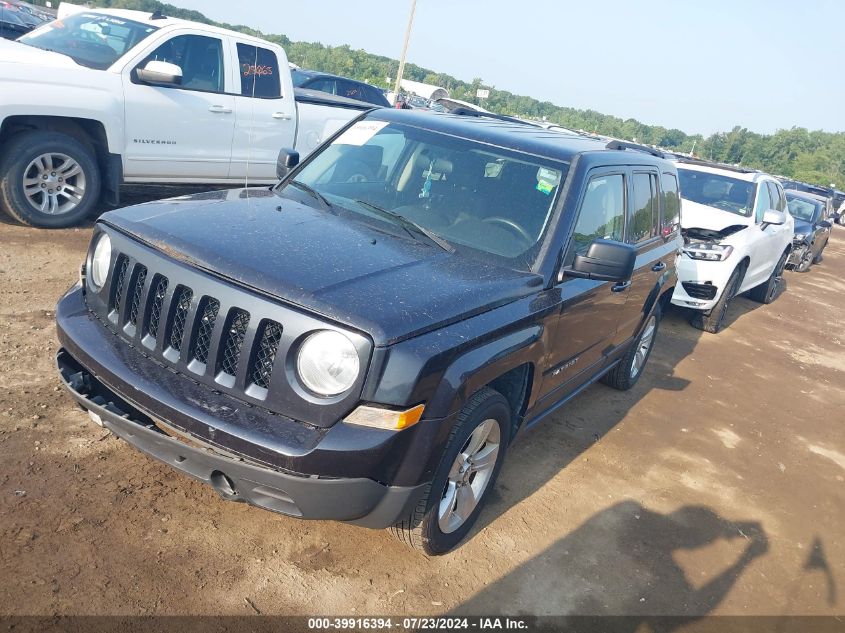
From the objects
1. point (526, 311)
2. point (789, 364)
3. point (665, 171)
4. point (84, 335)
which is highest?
point (665, 171)

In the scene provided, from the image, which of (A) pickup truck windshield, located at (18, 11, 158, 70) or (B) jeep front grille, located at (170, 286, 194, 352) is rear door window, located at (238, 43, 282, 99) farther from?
(B) jeep front grille, located at (170, 286, 194, 352)

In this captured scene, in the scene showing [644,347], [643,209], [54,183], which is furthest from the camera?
[54,183]

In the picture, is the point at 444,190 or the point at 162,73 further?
the point at 162,73

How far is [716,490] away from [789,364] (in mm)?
4068

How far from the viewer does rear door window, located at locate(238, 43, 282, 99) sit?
7457mm

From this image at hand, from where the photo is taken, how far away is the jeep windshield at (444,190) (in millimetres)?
3539

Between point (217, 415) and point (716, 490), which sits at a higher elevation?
point (217, 415)

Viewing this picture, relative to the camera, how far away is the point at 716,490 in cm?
457

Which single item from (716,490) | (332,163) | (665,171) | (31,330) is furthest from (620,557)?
(31,330)

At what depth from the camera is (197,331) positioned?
2711 mm

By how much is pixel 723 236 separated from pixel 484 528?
634 cm

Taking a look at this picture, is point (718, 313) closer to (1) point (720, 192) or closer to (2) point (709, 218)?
(2) point (709, 218)

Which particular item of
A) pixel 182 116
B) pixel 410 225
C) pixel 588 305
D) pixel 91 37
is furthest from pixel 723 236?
pixel 91 37

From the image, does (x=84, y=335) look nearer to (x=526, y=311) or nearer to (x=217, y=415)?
(x=217, y=415)
